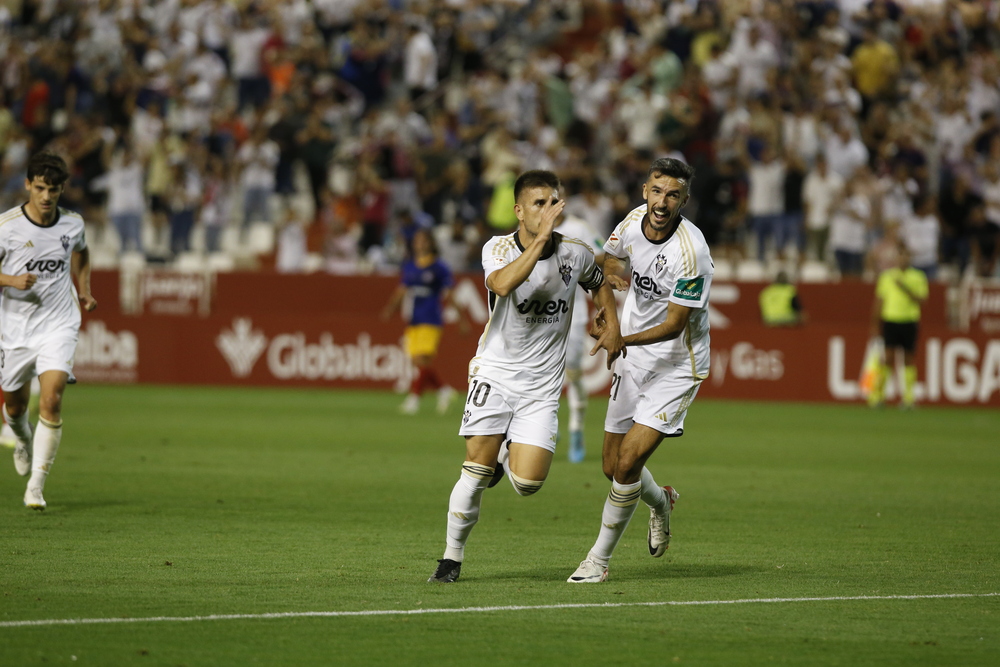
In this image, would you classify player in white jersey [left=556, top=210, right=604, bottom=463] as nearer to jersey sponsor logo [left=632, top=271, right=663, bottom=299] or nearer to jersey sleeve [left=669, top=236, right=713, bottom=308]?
jersey sponsor logo [left=632, top=271, right=663, bottom=299]

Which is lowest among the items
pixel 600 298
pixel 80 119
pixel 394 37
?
pixel 600 298

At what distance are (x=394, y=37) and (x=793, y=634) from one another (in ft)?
76.4

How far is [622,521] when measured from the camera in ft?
27.5

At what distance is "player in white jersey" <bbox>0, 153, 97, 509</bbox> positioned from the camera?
1094cm

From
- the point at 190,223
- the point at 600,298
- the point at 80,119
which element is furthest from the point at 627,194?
the point at 600,298

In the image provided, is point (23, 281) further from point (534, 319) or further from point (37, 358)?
point (534, 319)

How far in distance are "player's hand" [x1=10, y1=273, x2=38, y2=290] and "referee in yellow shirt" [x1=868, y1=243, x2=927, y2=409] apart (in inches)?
612

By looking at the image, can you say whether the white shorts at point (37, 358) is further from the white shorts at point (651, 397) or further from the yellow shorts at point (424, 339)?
the yellow shorts at point (424, 339)

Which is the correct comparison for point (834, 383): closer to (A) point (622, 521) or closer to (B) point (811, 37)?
(B) point (811, 37)

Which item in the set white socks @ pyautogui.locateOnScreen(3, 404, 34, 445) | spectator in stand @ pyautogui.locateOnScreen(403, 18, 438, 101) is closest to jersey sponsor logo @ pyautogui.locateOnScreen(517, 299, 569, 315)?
white socks @ pyautogui.locateOnScreen(3, 404, 34, 445)

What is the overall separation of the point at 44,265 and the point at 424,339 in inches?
411

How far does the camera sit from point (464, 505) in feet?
26.7

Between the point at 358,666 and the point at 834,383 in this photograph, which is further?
the point at 834,383

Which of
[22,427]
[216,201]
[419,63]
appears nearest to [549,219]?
[22,427]
